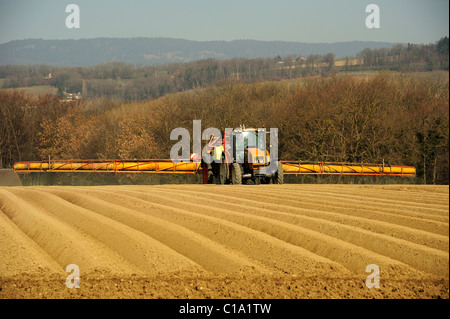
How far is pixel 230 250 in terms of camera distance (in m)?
7.98

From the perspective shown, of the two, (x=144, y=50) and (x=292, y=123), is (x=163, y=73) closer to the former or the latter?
(x=292, y=123)

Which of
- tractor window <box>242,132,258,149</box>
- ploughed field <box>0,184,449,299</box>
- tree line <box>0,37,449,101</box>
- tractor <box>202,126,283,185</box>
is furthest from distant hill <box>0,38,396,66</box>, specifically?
ploughed field <box>0,184,449,299</box>

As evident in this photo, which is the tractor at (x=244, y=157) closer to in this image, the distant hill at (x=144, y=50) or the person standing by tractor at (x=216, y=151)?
the person standing by tractor at (x=216, y=151)

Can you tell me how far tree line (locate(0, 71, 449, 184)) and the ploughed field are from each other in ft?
22.9

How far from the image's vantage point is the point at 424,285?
20.4 feet

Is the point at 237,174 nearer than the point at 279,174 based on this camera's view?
Yes

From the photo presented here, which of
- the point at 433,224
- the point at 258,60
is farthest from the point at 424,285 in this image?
the point at 258,60

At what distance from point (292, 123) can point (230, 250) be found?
76.5 ft

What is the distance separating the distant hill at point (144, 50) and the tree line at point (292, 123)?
806cm

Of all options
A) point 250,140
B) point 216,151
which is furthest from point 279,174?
point 216,151
